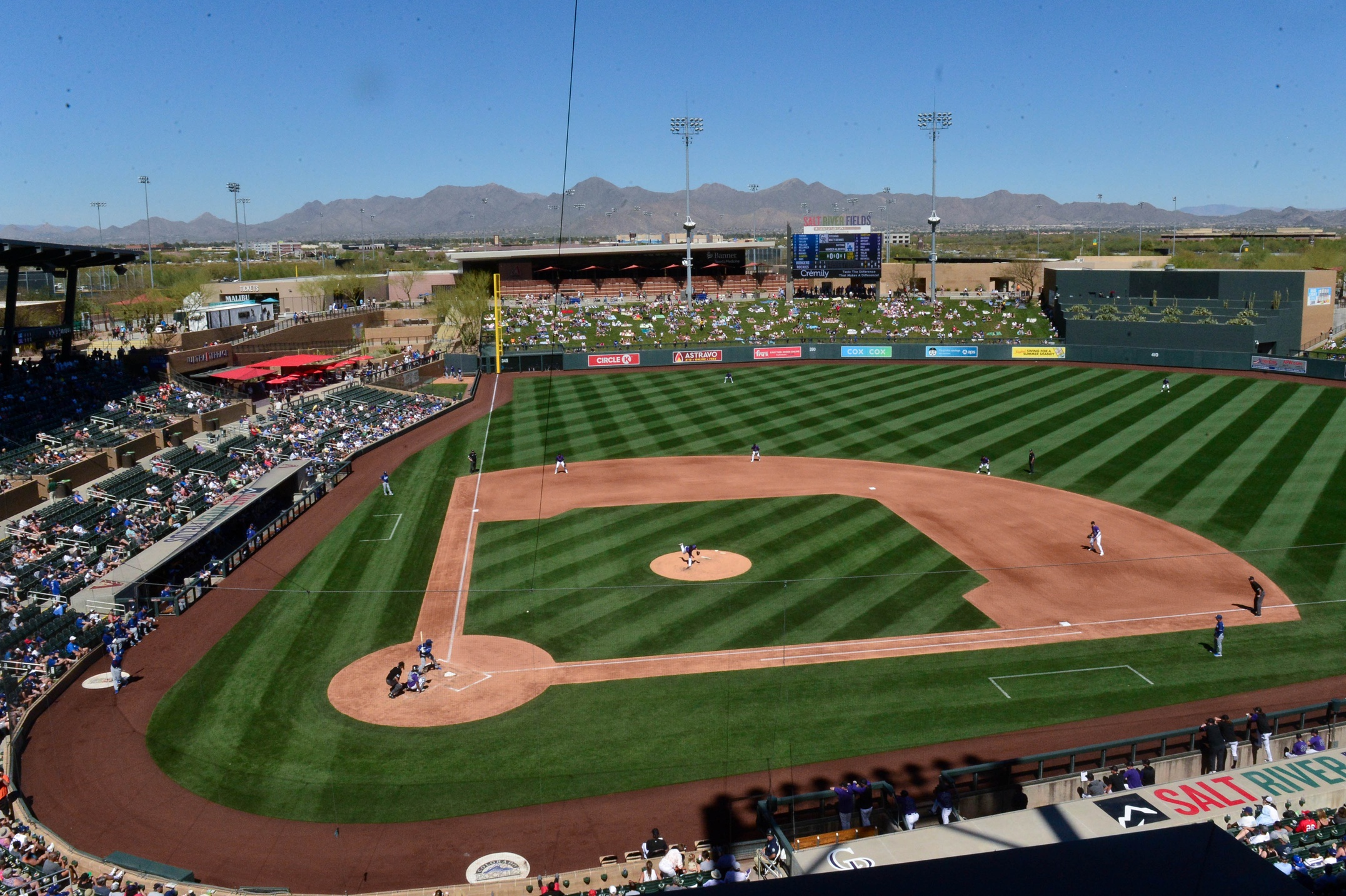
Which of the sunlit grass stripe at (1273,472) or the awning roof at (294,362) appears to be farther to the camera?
the awning roof at (294,362)

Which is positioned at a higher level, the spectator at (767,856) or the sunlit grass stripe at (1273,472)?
the sunlit grass stripe at (1273,472)

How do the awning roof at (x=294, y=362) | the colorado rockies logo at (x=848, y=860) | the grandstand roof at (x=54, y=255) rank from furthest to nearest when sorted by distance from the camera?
the awning roof at (x=294, y=362) < the grandstand roof at (x=54, y=255) < the colorado rockies logo at (x=848, y=860)

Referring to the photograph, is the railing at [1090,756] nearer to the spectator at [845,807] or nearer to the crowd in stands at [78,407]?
the spectator at [845,807]

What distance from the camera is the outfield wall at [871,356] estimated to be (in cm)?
6134

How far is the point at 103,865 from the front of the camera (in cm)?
1462

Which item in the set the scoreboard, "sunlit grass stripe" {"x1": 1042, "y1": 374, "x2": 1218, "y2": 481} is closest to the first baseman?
"sunlit grass stripe" {"x1": 1042, "y1": 374, "x2": 1218, "y2": 481}

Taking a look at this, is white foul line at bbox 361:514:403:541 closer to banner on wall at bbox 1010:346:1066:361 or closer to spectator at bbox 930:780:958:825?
spectator at bbox 930:780:958:825

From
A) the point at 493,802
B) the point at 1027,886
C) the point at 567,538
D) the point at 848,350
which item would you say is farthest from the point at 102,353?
the point at 1027,886

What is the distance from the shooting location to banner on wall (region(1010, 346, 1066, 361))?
2581 inches

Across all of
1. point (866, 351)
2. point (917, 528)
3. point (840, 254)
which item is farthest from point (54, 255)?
point (840, 254)

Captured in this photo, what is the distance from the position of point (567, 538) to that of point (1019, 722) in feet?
53.7

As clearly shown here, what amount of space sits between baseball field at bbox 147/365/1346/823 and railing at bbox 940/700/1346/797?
175 cm

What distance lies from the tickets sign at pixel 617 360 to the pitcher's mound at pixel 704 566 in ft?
130

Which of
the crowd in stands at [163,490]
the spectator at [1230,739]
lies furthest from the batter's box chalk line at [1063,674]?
the crowd in stands at [163,490]
